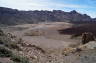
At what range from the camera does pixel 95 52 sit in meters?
18.7

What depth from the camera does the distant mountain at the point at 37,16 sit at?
268 feet

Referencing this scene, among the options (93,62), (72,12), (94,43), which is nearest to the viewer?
(93,62)

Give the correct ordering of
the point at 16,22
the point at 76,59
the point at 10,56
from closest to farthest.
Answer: the point at 10,56 → the point at 76,59 → the point at 16,22

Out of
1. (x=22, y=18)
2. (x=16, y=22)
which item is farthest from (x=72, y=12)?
(x=16, y=22)

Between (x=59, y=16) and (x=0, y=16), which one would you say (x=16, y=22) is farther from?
(x=59, y=16)

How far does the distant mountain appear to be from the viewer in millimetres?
81681

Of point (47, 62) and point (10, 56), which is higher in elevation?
point (10, 56)

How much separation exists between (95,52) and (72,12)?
90.3 m

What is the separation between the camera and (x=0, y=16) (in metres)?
80.8

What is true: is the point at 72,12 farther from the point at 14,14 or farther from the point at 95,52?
the point at 95,52

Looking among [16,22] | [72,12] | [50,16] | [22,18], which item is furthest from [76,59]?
[72,12]

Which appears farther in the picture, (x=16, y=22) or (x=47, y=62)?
(x=16, y=22)

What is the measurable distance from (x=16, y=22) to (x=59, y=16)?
25607 millimetres

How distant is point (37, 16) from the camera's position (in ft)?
322
